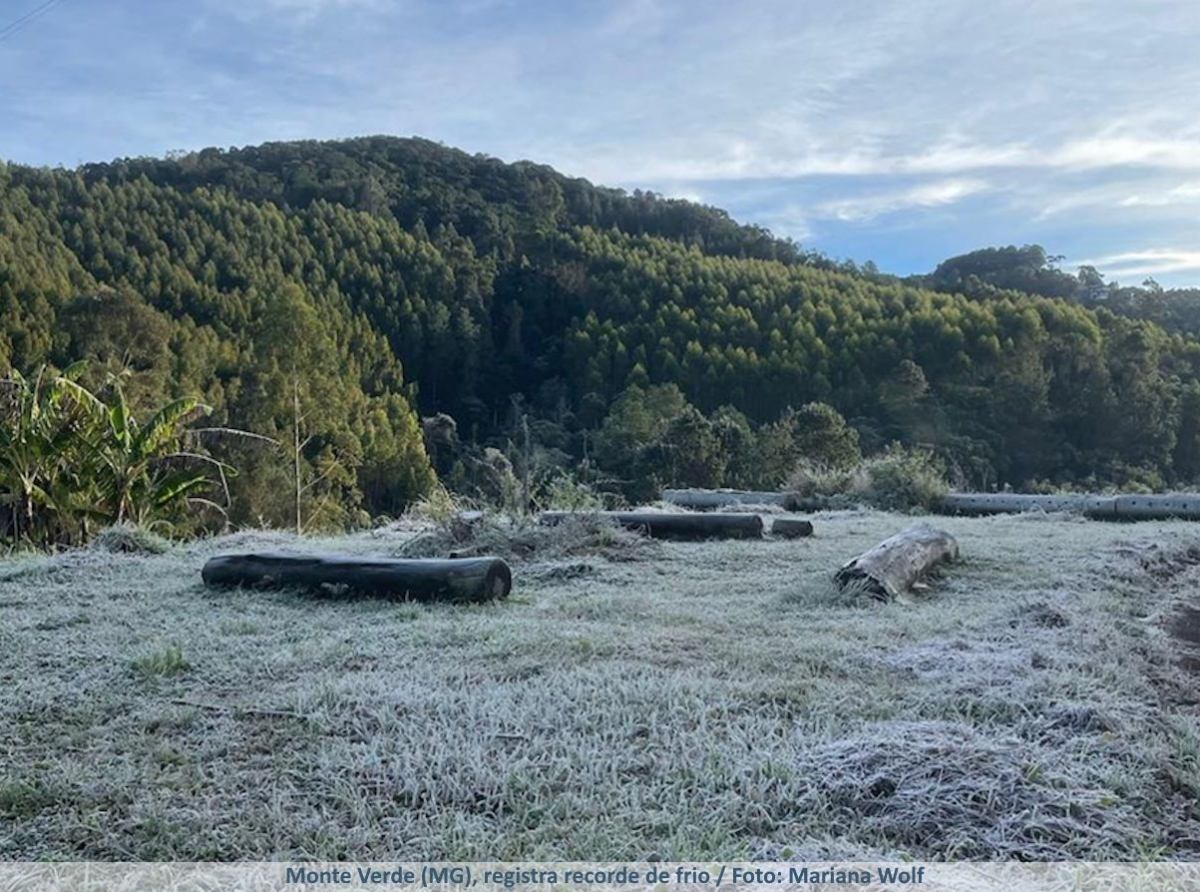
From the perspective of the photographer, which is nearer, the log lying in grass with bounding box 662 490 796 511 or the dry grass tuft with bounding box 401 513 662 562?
the dry grass tuft with bounding box 401 513 662 562

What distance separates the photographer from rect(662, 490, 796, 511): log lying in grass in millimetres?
14031

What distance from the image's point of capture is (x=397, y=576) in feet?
18.9

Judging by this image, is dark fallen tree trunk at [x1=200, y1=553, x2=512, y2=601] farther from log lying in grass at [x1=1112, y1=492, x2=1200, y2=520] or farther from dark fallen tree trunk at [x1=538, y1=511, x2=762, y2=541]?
log lying in grass at [x1=1112, y1=492, x2=1200, y2=520]

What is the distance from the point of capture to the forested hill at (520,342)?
2716 cm

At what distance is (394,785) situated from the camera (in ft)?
9.11

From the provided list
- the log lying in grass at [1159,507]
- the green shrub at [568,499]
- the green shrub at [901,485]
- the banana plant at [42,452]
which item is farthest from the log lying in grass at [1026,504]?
the banana plant at [42,452]

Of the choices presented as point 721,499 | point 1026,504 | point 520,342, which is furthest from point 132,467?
point 520,342

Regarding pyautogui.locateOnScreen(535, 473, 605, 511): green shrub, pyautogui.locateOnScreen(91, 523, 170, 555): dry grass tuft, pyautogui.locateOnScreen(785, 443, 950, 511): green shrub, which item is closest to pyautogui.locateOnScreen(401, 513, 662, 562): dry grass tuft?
pyautogui.locateOnScreen(535, 473, 605, 511): green shrub

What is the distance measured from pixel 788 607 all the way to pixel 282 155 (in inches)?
2769

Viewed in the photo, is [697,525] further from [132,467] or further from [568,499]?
[132,467]

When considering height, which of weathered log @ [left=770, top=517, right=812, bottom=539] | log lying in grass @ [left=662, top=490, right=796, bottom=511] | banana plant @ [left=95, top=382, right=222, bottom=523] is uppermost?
banana plant @ [left=95, top=382, right=222, bottom=523]

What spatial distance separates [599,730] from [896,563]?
358 cm

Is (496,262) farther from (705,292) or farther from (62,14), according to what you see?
(62,14)

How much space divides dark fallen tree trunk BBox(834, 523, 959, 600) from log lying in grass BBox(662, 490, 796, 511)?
6.85 meters
